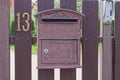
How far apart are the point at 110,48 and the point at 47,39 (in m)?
0.80

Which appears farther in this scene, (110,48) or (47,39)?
(110,48)

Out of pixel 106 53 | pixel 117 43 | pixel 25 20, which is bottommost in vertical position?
pixel 106 53

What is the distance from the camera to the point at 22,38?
4.48 metres

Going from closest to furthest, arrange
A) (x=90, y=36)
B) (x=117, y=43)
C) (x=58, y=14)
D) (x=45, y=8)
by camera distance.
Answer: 1. (x=58, y=14)
2. (x=45, y=8)
3. (x=90, y=36)
4. (x=117, y=43)

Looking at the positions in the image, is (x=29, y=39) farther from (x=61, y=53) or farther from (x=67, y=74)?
(x=67, y=74)

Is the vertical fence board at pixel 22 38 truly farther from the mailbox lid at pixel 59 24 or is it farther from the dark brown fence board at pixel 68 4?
the dark brown fence board at pixel 68 4

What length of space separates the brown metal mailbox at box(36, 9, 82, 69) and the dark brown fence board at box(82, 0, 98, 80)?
218 mm

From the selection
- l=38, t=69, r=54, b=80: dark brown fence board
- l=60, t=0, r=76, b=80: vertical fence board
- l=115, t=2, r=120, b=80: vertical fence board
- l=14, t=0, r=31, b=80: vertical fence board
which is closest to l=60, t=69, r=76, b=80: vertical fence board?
l=60, t=0, r=76, b=80: vertical fence board

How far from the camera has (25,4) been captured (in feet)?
14.7

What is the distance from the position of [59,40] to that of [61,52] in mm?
133

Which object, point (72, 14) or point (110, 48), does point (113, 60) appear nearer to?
point (110, 48)

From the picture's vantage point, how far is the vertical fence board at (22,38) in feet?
14.6
